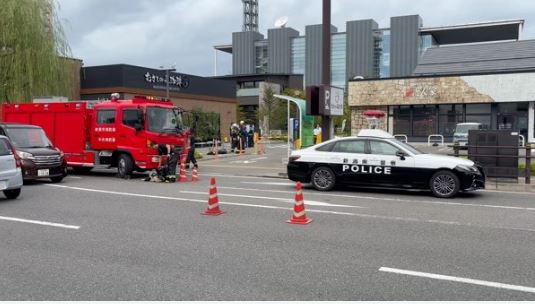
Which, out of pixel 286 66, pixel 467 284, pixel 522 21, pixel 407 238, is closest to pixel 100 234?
pixel 407 238

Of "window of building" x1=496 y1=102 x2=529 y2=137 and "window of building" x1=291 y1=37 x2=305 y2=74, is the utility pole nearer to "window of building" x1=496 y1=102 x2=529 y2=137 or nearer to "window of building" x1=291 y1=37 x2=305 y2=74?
"window of building" x1=496 y1=102 x2=529 y2=137

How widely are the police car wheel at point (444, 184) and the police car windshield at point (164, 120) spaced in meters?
8.63

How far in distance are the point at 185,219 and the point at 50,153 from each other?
7441 mm

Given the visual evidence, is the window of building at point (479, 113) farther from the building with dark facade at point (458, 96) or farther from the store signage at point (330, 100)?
the store signage at point (330, 100)

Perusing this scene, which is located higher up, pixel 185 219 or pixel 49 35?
pixel 49 35

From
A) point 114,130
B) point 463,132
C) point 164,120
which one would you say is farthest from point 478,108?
point 114,130

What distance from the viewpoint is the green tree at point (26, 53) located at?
78.6 ft

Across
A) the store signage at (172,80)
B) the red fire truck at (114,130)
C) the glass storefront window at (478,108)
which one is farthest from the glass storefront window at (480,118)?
the red fire truck at (114,130)

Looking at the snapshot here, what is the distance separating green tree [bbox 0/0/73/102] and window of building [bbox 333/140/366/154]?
17114 millimetres

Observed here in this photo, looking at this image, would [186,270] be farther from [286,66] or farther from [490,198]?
[286,66]

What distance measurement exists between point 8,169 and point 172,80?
26.7 meters

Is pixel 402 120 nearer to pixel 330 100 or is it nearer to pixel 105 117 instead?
pixel 330 100

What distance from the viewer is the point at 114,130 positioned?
16781 millimetres

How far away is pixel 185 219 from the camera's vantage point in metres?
9.08
